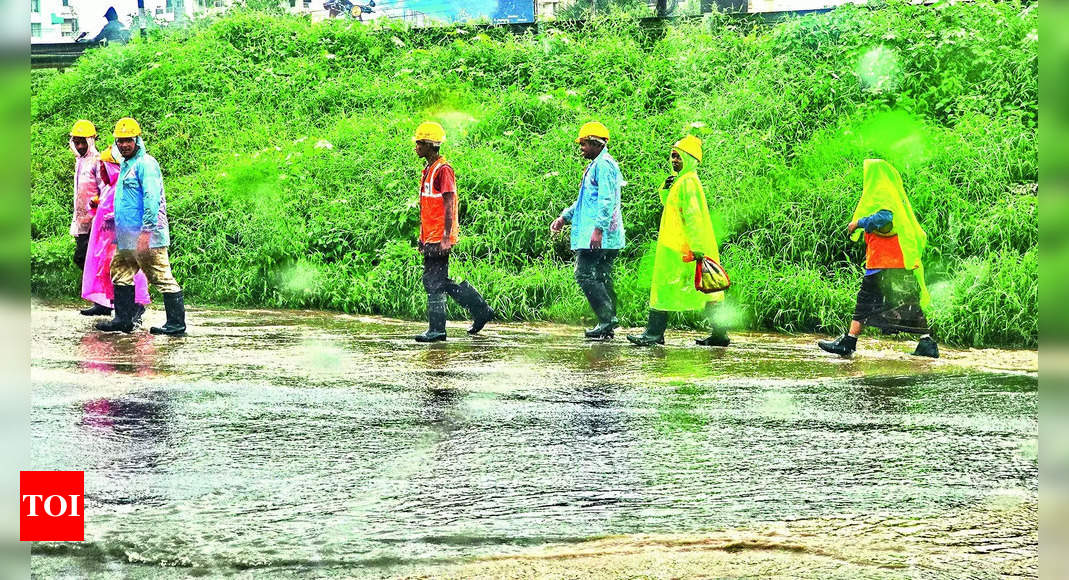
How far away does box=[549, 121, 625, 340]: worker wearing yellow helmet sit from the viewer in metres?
11.0

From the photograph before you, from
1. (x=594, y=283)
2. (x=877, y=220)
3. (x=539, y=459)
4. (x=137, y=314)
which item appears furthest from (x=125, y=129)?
(x=877, y=220)

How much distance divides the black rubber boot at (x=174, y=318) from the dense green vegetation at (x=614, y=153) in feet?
8.22

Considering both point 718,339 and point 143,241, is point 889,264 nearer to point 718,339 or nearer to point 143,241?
point 718,339

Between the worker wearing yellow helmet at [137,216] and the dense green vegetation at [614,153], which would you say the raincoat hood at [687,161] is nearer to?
the dense green vegetation at [614,153]

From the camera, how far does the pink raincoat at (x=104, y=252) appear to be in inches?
456

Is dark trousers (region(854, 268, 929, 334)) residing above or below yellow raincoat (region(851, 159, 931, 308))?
below

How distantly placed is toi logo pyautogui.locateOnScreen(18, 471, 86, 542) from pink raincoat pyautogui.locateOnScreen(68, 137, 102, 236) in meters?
7.24

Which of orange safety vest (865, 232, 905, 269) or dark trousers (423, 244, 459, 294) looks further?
dark trousers (423, 244, 459, 294)

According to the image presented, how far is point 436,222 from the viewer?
1094cm

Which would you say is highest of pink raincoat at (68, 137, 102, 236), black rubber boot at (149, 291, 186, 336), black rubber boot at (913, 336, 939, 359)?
pink raincoat at (68, 137, 102, 236)

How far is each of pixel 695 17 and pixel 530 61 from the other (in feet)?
9.30

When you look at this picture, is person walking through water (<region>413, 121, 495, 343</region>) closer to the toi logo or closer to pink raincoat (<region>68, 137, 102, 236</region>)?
pink raincoat (<region>68, 137, 102, 236</region>)

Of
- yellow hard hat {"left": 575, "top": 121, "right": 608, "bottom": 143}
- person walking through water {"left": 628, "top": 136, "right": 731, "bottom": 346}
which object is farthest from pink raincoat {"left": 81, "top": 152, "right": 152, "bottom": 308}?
person walking through water {"left": 628, "top": 136, "right": 731, "bottom": 346}

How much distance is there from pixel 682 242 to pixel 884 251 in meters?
1.80
